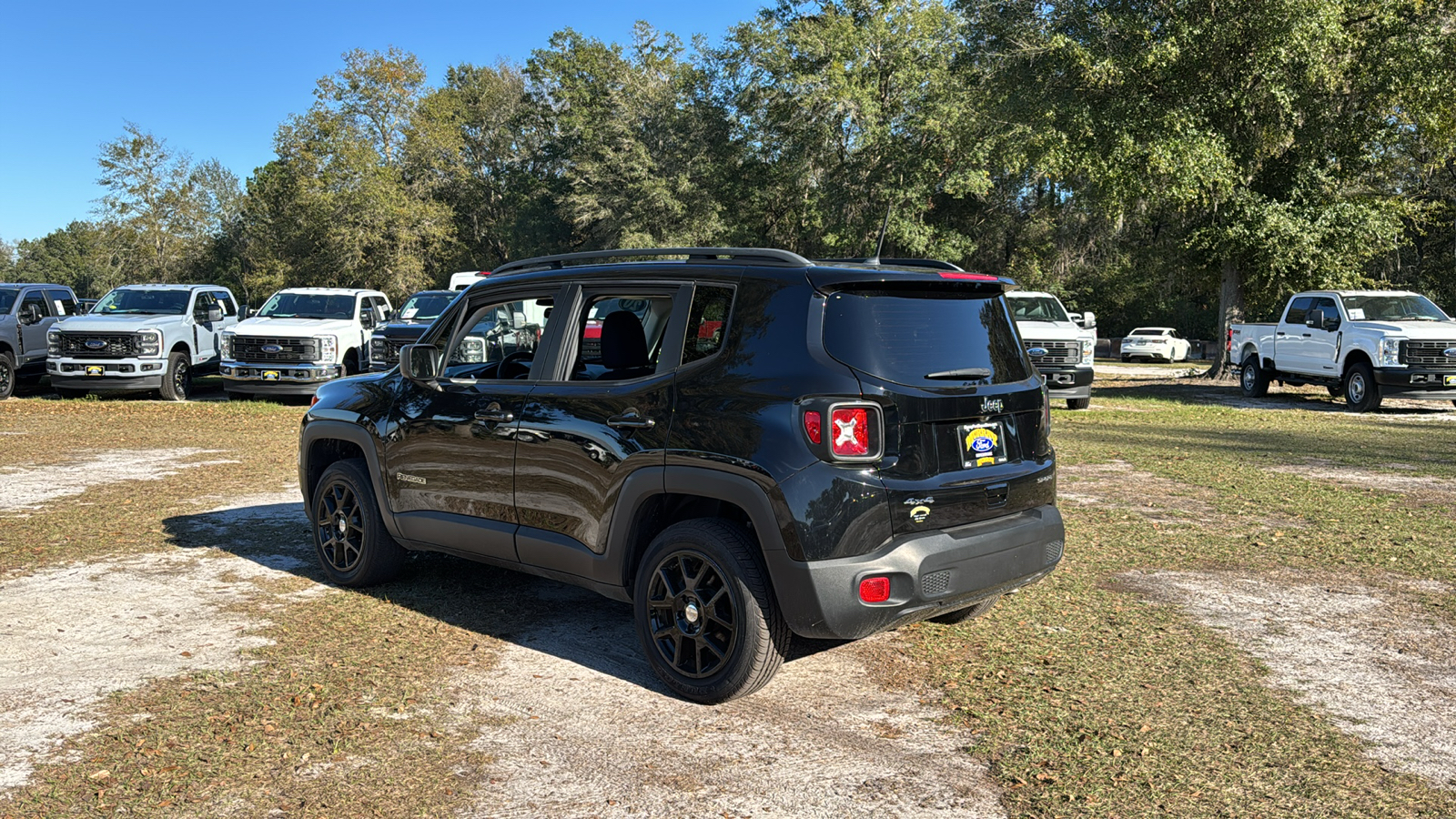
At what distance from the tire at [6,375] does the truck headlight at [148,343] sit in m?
2.92

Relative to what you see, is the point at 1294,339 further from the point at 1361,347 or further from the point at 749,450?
the point at 749,450

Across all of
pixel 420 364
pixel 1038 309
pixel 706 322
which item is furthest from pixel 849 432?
pixel 1038 309

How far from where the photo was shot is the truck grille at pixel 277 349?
18.8 m

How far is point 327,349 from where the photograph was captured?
1889 centimetres

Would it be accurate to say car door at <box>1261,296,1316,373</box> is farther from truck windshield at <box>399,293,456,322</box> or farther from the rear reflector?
the rear reflector

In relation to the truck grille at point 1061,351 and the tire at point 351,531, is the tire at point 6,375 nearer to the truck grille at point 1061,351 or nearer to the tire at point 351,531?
the tire at point 351,531

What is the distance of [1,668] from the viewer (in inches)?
205

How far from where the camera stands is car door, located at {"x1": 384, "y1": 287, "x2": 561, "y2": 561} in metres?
5.67

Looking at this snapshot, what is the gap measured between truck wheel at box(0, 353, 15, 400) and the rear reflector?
20085 millimetres

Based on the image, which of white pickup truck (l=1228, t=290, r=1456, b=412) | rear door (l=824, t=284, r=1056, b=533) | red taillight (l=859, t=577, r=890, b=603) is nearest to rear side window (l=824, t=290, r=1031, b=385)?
rear door (l=824, t=284, r=1056, b=533)

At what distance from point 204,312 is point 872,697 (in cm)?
1917

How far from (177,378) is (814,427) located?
18.5m

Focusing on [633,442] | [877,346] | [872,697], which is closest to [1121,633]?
[872,697]

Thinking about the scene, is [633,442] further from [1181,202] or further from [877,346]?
[1181,202]
